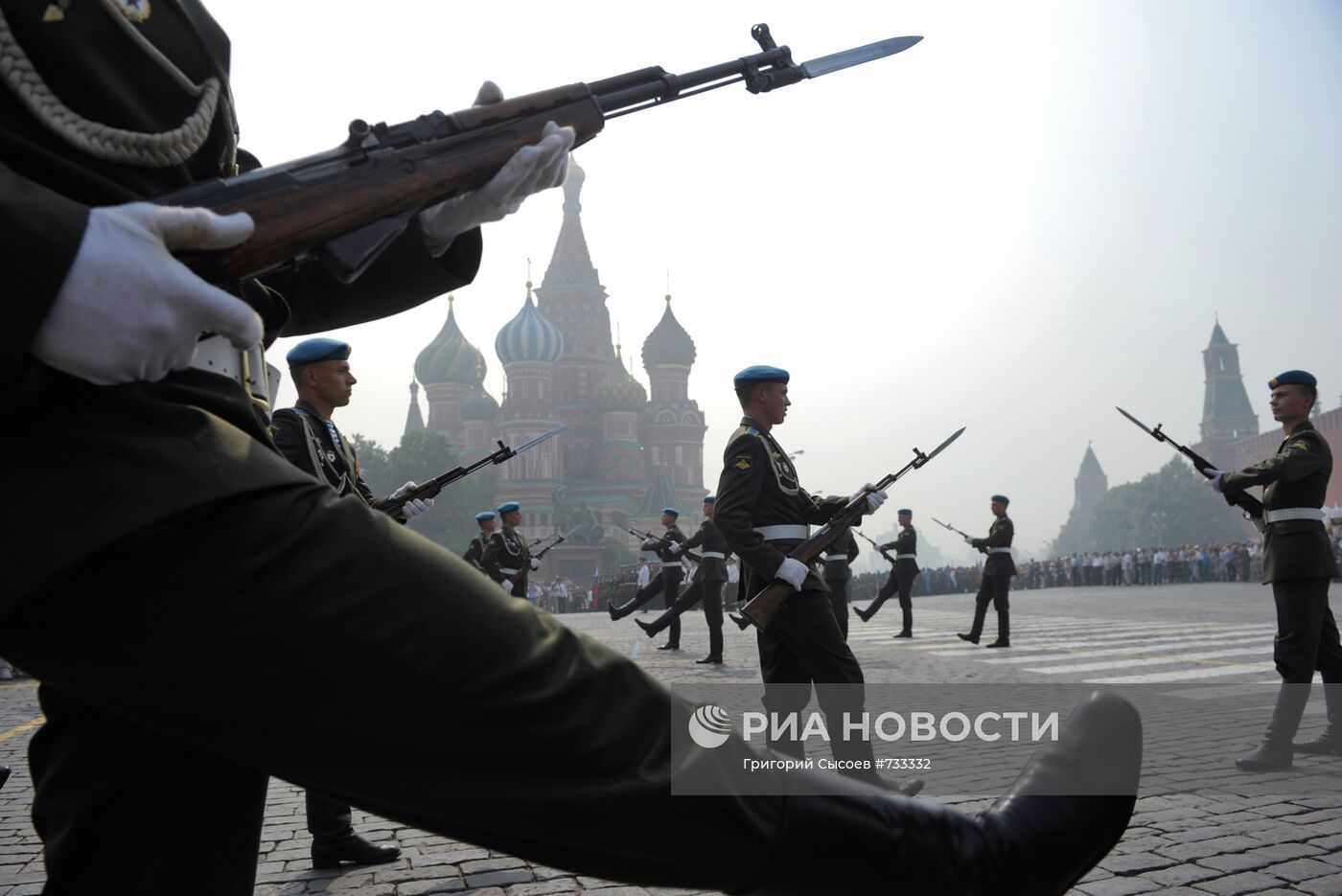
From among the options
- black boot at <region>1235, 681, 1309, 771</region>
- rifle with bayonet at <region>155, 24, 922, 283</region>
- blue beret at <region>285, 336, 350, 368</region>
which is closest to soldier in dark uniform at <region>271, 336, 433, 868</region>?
blue beret at <region>285, 336, 350, 368</region>

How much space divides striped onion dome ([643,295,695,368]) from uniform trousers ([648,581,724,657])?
69.9 m

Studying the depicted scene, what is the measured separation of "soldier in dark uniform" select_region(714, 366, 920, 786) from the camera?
4.85 m

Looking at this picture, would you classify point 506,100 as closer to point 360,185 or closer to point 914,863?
point 360,185

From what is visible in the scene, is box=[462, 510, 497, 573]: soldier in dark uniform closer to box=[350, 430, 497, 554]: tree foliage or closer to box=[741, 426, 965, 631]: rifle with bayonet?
box=[741, 426, 965, 631]: rifle with bayonet

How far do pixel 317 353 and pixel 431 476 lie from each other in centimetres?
6593

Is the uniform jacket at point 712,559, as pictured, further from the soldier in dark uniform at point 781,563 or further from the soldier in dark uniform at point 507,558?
the soldier in dark uniform at point 781,563

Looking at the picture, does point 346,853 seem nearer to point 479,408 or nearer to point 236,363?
point 236,363

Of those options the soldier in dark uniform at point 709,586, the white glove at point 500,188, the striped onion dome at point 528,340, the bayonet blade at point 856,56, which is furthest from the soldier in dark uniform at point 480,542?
the striped onion dome at point 528,340

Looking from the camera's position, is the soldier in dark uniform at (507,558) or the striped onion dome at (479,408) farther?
the striped onion dome at (479,408)

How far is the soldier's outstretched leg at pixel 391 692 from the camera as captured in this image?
1.18 m

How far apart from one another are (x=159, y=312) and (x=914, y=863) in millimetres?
1167

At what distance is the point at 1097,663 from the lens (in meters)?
10.4

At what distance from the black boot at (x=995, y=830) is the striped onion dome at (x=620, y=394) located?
265 feet

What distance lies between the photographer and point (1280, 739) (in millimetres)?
5141
